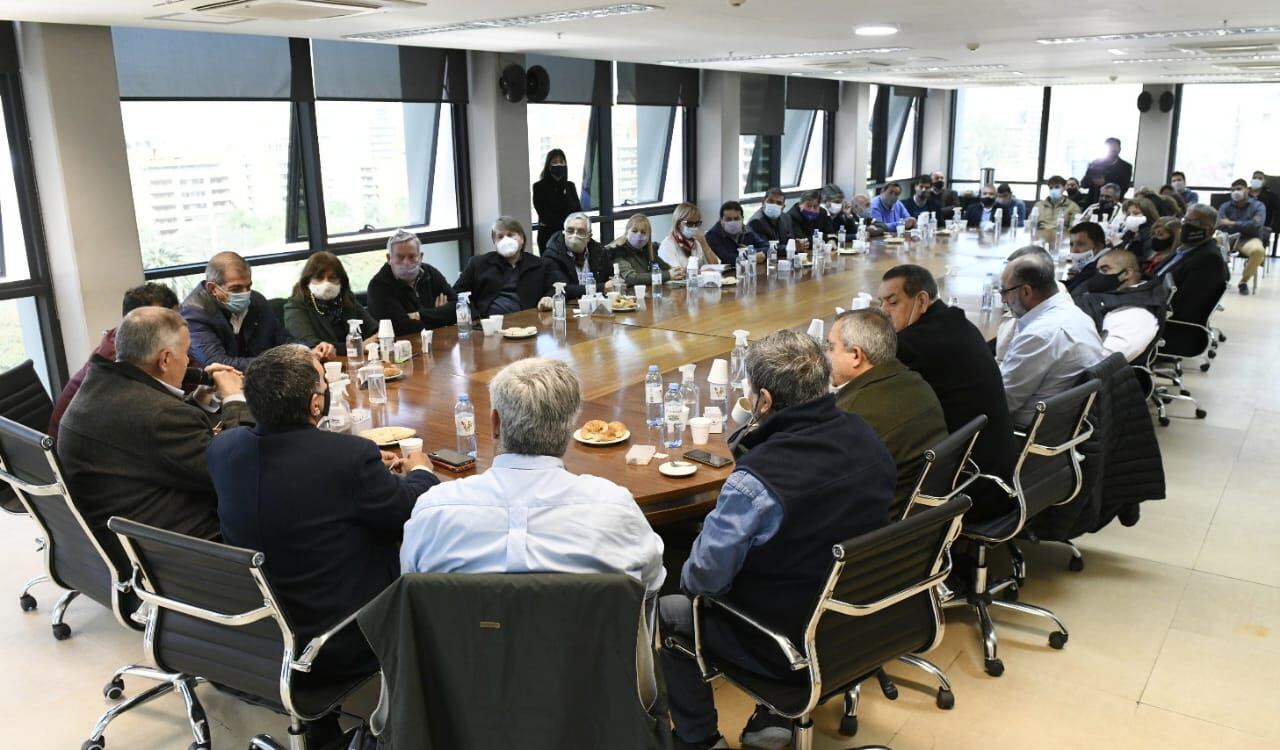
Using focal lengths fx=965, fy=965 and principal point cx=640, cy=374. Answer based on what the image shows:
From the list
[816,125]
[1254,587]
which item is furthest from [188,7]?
[816,125]

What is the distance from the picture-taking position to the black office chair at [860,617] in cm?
225

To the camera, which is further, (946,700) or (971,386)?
(971,386)

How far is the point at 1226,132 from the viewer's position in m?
14.5

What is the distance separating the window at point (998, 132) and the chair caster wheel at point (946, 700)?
14.9 m

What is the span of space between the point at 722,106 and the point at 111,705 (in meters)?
9.65

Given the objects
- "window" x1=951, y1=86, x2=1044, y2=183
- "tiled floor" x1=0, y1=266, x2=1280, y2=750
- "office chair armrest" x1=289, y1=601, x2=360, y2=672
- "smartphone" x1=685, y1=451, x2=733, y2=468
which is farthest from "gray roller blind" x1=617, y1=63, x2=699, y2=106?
"office chair armrest" x1=289, y1=601, x2=360, y2=672

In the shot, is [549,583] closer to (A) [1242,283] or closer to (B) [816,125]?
(A) [1242,283]

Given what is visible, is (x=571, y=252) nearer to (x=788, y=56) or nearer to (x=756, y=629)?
(x=788, y=56)

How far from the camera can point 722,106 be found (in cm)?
1139

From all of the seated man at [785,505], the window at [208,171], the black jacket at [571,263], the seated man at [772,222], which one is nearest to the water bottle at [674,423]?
the seated man at [785,505]

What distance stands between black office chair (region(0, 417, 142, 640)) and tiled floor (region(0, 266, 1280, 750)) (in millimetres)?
509

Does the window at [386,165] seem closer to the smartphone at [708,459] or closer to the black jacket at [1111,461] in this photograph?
the smartphone at [708,459]

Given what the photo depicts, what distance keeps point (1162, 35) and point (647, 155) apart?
5601 millimetres

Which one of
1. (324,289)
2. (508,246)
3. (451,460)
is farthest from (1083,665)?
(508,246)
